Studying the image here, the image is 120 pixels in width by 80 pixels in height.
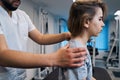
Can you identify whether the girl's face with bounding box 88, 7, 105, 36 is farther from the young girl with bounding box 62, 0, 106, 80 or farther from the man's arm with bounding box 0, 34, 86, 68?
the man's arm with bounding box 0, 34, 86, 68

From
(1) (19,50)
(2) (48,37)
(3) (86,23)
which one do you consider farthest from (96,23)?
(1) (19,50)

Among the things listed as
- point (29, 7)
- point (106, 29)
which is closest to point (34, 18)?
point (29, 7)

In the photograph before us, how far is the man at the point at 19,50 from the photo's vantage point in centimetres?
64

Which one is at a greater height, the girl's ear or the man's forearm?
the girl's ear

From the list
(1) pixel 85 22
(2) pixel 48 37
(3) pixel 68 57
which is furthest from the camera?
(2) pixel 48 37

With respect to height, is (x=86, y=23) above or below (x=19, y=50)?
above

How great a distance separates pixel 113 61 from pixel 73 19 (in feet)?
24.5

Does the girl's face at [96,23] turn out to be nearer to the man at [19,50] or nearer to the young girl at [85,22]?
the young girl at [85,22]

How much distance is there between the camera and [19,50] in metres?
1.14

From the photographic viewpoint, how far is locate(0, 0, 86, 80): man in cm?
64

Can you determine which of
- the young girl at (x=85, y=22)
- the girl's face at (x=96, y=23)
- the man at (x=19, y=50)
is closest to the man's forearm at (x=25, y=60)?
the man at (x=19, y=50)

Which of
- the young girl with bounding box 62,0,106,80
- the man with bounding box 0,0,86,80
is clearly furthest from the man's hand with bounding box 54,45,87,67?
the young girl with bounding box 62,0,106,80

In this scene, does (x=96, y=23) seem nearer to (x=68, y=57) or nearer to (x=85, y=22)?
(x=85, y=22)

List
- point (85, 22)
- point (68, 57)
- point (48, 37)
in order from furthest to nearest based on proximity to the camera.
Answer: point (48, 37) < point (85, 22) < point (68, 57)
